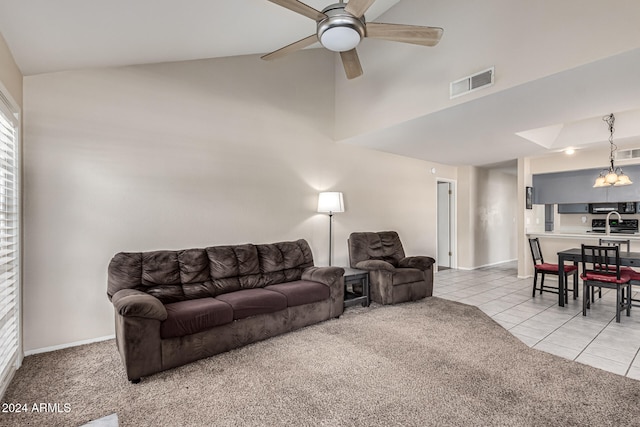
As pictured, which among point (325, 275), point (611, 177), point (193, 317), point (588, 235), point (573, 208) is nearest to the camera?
point (193, 317)

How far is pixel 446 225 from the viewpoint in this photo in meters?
7.38

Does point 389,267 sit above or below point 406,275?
above

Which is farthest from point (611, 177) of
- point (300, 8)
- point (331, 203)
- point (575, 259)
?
point (300, 8)

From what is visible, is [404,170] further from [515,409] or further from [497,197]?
[515,409]

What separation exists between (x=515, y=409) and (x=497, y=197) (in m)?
6.93

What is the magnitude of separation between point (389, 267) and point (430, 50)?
271 centimetres

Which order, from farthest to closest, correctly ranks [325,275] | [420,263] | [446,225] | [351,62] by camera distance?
[446,225], [420,263], [325,275], [351,62]

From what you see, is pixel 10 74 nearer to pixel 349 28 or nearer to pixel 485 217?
pixel 349 28

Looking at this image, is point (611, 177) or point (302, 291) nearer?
point (302, 291)

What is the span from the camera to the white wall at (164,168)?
9.44 ft

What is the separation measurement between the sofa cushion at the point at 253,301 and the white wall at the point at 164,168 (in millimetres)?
936

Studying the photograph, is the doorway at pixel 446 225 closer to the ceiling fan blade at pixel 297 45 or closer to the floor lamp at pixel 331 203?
the floor lamp at pixel 331 203

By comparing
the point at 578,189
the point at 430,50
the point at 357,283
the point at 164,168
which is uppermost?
the point at 430,50

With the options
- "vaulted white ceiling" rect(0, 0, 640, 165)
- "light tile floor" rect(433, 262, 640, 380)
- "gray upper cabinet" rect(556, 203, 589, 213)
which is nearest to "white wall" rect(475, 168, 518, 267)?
"gray upper cabinet" rect(556, 203, 589, 213)
